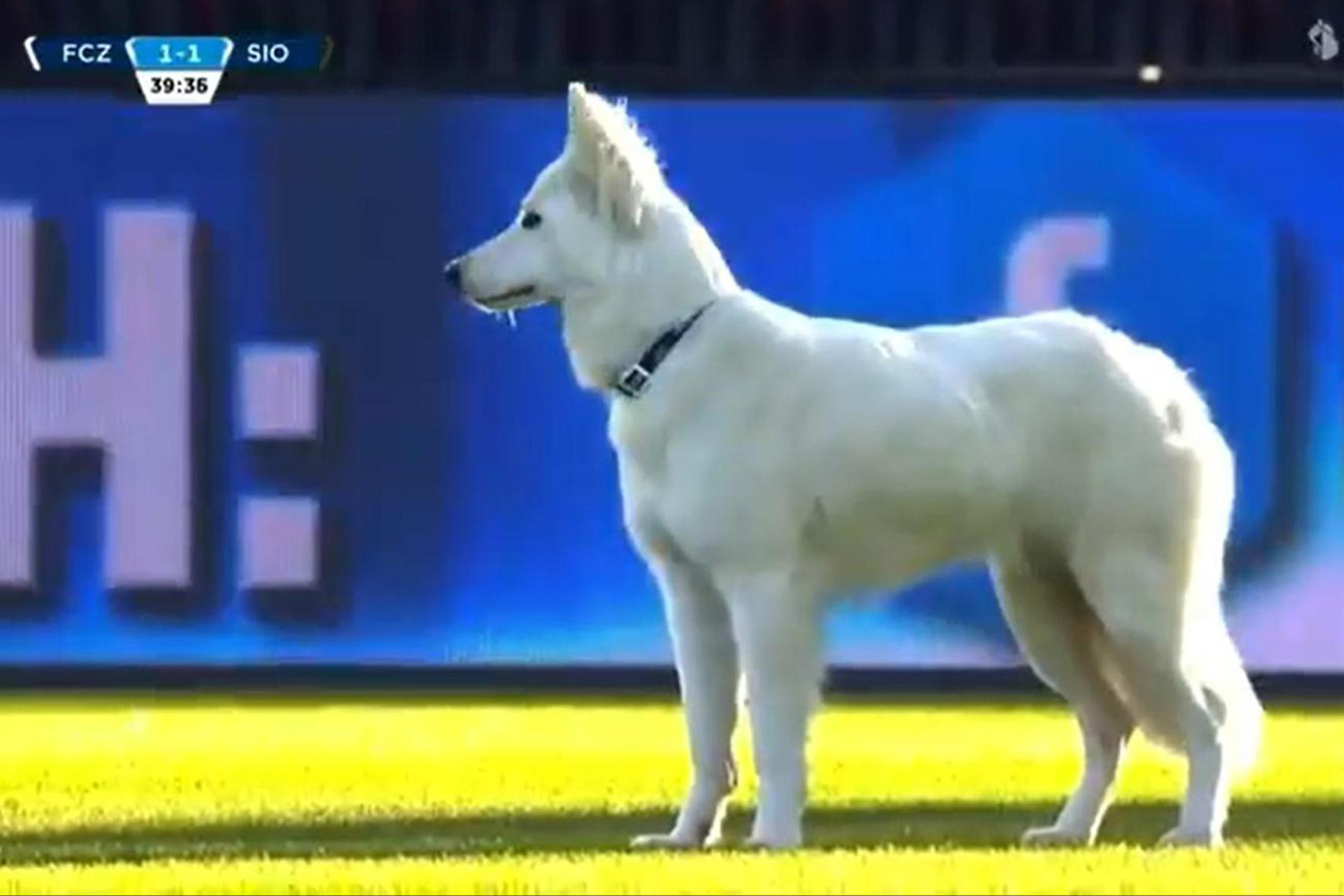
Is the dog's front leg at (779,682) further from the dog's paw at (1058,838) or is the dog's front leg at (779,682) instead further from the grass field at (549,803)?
the dog's paw at (1058,838)

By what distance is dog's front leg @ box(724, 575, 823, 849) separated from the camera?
10773 mm

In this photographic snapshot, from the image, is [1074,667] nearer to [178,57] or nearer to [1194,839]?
[1194,839]

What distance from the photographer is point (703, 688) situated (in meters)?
11.1

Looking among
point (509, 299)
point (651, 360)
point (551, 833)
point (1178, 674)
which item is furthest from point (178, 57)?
point (1178, 674)

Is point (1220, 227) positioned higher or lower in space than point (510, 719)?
higher

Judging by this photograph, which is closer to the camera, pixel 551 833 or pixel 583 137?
pixel 583 137

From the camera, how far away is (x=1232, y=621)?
17391 millimetres

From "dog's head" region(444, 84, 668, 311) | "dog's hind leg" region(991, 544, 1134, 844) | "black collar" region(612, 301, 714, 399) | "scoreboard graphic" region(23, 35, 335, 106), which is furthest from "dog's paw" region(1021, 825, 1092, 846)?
"scoreboard graphic" region(23, 35, 335, 106)

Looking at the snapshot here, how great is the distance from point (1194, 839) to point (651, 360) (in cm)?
209

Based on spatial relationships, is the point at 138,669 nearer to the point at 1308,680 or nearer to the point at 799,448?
the point at 1308,680

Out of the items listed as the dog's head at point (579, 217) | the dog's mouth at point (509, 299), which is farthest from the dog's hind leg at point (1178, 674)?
the dog's mouth at point (509, 299)

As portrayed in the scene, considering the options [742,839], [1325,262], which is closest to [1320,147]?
[1325,262]

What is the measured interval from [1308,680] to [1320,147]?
242 cm

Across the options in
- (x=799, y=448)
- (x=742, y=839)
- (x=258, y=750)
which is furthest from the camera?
(x=258, y=750)
